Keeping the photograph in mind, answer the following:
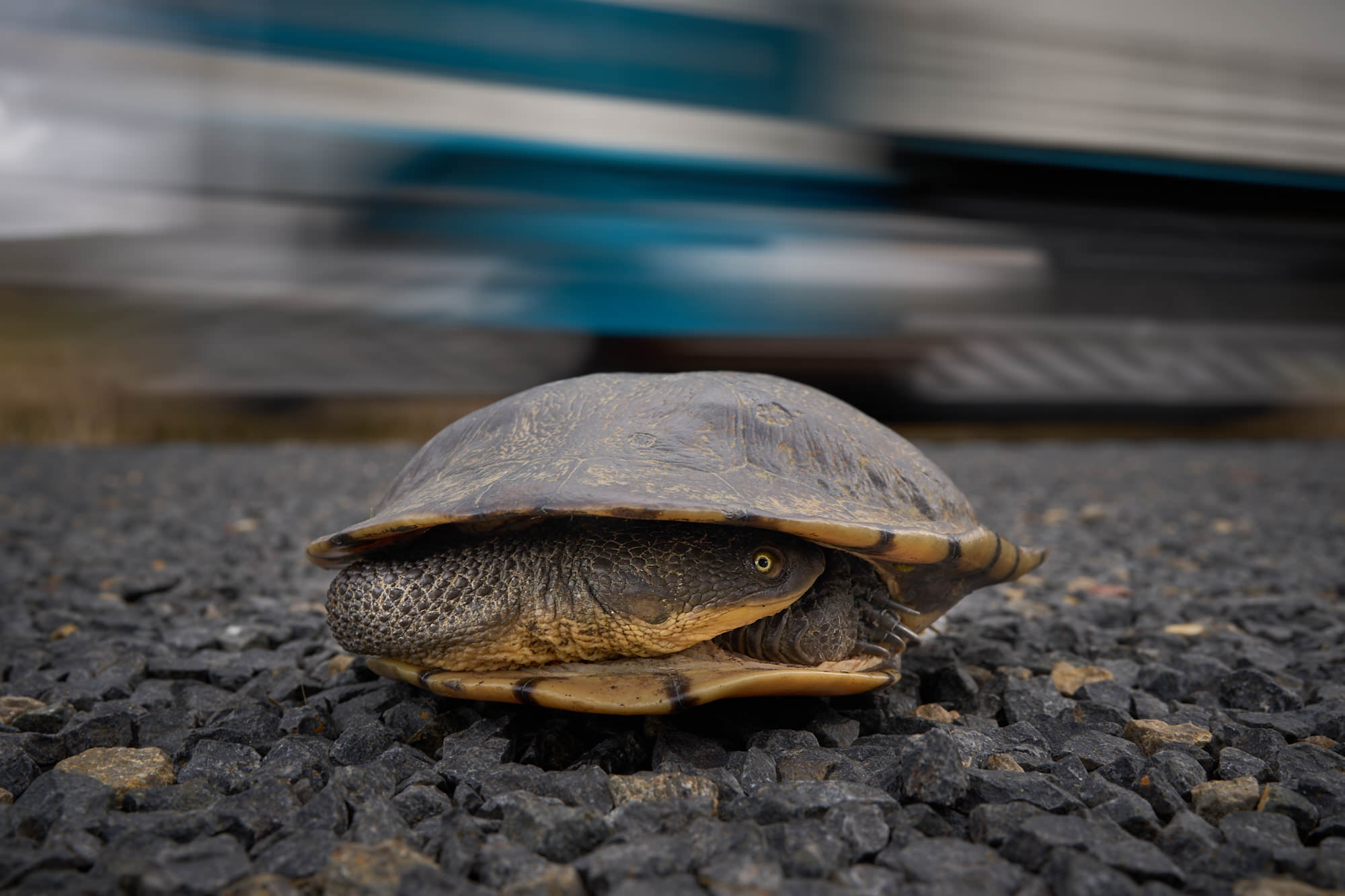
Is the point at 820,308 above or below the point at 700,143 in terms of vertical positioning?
below

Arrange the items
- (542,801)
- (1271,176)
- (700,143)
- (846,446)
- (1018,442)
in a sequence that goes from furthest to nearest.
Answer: (1018,442)
(1271,176)
(700,143)
(846,446)
(542,801)

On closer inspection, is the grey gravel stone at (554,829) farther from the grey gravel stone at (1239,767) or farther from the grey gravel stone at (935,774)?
the grey gravel stone at (1239,767)

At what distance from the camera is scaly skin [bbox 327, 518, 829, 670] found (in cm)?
139

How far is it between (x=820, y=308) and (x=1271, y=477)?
314cm

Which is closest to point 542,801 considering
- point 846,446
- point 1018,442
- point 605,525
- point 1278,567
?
point 605,525

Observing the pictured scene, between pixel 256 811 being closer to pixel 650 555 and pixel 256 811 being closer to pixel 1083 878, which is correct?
pixel 650 555

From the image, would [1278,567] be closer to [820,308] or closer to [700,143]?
[820,308]

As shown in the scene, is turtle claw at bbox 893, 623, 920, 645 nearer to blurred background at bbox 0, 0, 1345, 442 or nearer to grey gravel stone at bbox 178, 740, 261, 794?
grey gravel stone at bbox 178, 740, 261, 794

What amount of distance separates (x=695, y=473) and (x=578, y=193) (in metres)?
4.03

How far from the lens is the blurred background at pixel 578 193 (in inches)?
192

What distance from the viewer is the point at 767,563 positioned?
1.42 meters

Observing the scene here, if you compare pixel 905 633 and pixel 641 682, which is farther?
pixel 905 633

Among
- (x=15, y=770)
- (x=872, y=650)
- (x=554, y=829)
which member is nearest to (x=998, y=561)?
(x=872, y=650)

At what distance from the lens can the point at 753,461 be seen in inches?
57.7
